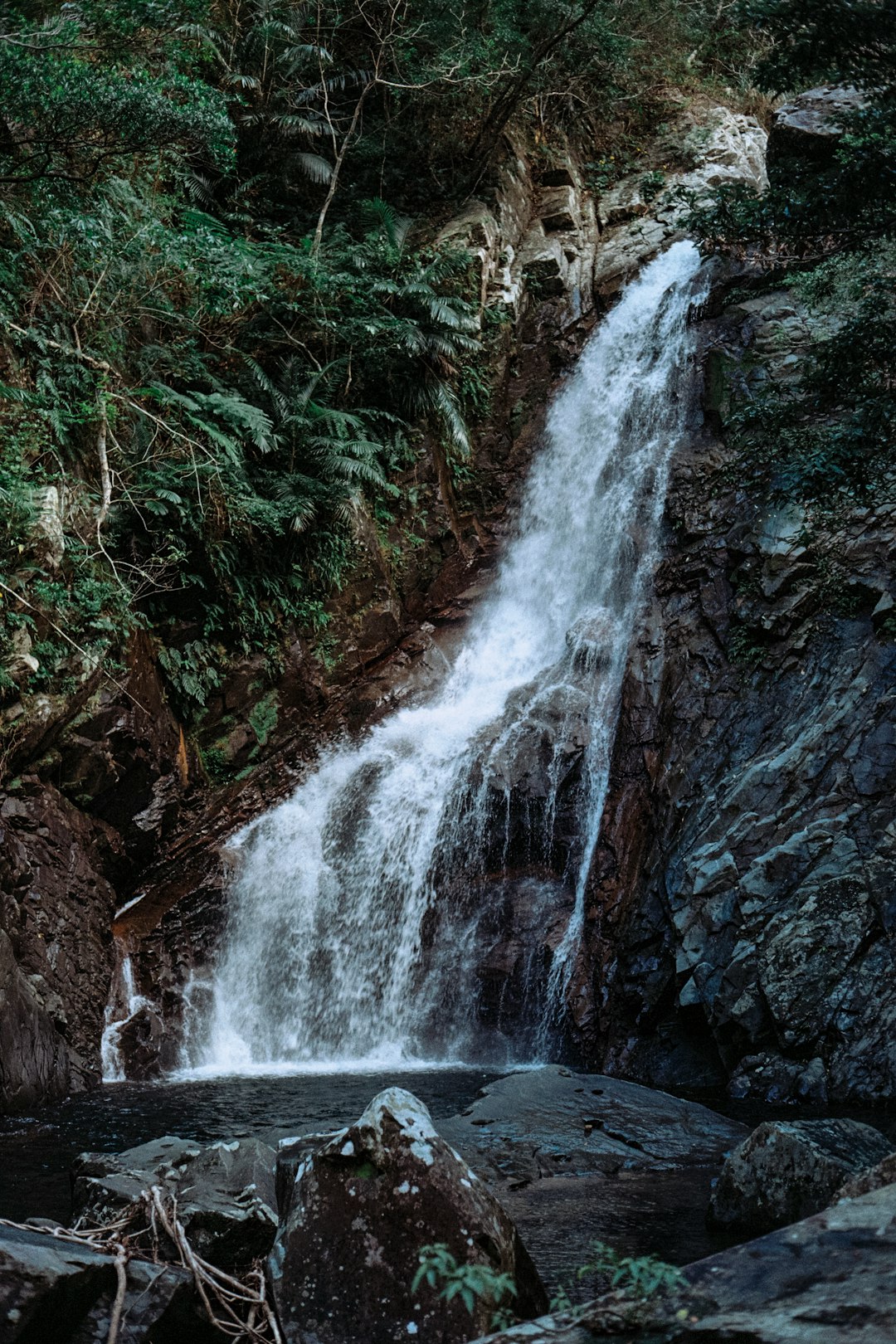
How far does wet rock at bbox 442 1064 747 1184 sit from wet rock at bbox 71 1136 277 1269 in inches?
70.6

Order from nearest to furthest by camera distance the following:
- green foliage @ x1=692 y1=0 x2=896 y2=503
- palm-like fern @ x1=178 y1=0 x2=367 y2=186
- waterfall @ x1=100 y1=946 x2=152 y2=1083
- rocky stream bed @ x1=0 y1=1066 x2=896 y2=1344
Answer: rocky stream bed @ x1=0 y1=1066 x2=896 y2=1344
green foliage @ x1=692 y1=0 x2=896 y2=503
waterfall @ x1=100 y1=946 x2=152 y2=1083
palm-like fern @ x1=178 y1=0 x2=367 y2=186

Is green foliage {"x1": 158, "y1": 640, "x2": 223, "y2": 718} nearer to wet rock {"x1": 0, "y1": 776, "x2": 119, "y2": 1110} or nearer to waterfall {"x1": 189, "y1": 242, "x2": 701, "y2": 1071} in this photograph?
waterfall {"x1": 189, "y1": 242, "x2": 701, "y2": 1071}

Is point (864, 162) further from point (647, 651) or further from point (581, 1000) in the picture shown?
point (581, 1000)

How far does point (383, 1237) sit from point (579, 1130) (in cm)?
362

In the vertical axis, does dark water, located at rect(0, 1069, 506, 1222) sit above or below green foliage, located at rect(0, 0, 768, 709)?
below

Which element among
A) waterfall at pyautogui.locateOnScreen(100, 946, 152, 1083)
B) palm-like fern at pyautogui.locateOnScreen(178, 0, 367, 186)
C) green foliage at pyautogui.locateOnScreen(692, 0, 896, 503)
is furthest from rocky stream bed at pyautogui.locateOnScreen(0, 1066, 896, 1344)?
palm-like fern at pyautogui.locateOnScreen(178, 0, 367, 186)

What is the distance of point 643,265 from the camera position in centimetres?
1784

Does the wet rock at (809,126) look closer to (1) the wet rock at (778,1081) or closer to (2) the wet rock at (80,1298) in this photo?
(1) the wet rock at (778,1081)

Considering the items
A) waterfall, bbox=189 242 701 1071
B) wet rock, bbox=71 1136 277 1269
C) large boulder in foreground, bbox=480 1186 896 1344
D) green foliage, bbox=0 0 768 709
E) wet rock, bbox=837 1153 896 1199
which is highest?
green foliage, bbox=0 0 768 709

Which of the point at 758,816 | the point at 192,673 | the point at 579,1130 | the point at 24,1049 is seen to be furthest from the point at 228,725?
the point at 579,1130

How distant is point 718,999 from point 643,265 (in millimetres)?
14550

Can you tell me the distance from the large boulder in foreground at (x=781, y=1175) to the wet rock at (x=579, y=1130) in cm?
116

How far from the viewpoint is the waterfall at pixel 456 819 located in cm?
1053

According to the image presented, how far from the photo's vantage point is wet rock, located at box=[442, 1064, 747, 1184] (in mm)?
6023
